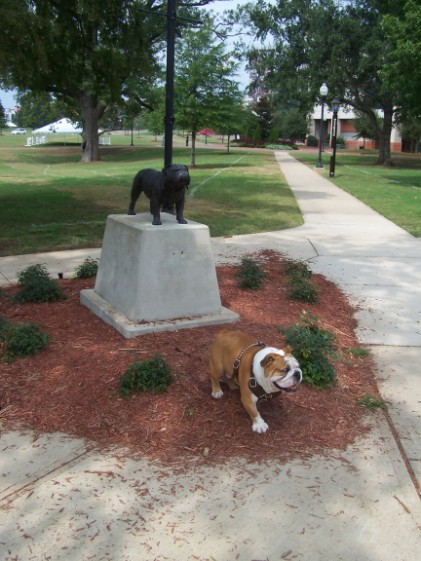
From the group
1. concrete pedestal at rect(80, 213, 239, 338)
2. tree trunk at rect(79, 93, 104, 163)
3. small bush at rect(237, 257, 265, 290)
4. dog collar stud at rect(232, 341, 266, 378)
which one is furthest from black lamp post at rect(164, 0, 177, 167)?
tree trunk at rect(79, 93, 104, 163)

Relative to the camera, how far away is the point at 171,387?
349 centimetres

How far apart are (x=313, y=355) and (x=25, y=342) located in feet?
6.80

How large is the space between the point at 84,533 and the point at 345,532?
44.5 inches

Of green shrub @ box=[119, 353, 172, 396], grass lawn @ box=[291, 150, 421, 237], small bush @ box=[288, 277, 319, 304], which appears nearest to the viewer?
green shrub @ box=[119, 353, 172, 396]

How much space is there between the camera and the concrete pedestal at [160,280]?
14.3ft

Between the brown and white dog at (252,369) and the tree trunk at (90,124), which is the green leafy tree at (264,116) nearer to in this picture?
the tree trunk at (90,124)

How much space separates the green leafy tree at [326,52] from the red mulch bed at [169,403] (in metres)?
25.6

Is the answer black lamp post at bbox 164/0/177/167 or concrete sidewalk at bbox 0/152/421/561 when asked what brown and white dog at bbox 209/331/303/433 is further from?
Result: black lamp post at bbox 164/0/177/167

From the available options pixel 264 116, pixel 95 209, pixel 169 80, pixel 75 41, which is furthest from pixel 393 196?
pixel 264 116

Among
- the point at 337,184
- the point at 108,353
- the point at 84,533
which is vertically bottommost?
the point at 84,533

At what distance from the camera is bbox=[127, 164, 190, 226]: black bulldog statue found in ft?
14.4

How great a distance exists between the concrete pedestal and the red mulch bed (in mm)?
145

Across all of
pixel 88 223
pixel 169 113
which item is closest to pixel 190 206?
pixel 88 223

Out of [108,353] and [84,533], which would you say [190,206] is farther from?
[84,533]
